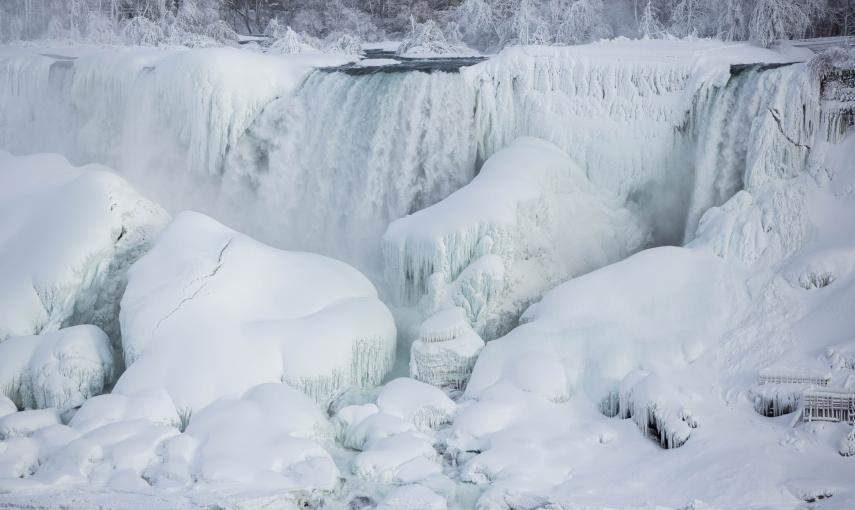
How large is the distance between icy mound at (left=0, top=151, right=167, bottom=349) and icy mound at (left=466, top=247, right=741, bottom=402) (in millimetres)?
4409

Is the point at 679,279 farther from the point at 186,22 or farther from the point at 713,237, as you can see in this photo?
the point at 186,22

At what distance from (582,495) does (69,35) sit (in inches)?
694

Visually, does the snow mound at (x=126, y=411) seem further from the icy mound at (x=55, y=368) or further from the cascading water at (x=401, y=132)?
the cascading water at (x=401, y=132)

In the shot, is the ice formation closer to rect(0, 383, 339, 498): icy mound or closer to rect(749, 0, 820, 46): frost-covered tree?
rect(0, 383, 339, 498): icy mound

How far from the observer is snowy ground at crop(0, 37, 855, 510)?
23.4ft

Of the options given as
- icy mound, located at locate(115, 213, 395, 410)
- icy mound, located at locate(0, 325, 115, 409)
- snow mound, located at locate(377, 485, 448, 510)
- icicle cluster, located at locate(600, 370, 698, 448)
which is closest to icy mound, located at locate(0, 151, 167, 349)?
icy mound, located at locate(0, 325, 115, 409)

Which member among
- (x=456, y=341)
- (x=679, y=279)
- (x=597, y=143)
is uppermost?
(x=597, y=143)

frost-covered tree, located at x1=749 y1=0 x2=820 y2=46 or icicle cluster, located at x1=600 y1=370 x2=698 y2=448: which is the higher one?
frost-covered tree, located at x1=749 y1=0 x2=820 y2=46

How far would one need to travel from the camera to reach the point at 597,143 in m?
10.8

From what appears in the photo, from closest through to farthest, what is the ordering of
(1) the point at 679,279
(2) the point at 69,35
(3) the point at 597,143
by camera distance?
(1) the point at 679,279 < (3) the point at 597,143 < (2) the point at 69,35

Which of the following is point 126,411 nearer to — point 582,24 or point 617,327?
point 617,327

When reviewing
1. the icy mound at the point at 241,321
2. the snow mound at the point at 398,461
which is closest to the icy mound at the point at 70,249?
the icy mound at the point at 241,321

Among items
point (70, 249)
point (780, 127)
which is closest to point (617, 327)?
point (780, 127)

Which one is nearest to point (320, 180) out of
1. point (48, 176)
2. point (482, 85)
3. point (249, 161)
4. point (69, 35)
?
point (249, 161)
